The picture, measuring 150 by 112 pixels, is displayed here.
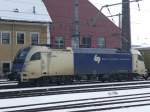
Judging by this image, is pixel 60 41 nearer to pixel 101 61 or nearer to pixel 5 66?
pixel 5 66

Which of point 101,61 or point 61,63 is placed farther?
point 101,61

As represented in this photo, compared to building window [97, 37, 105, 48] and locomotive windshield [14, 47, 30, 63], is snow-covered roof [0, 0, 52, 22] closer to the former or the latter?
building window [97, 37, 105, 48]

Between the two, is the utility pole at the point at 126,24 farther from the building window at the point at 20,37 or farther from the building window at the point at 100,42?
the building window at the point at 100,42

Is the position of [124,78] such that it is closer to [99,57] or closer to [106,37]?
[99,57]

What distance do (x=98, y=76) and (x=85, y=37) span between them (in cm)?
2599

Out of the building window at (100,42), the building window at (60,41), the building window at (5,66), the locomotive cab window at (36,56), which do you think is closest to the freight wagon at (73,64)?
the locomotive cab window at (36,56)

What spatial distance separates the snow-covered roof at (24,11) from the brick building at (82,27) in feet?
10.8

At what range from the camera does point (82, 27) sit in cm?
6103

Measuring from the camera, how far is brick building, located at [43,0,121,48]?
5816 centimetres

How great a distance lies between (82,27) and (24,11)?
10.5 metres

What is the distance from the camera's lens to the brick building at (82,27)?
58156 mm

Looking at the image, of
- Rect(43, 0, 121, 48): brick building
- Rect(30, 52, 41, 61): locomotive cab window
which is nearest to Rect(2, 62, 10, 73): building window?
Rect(43, 0, 121, 48): brick building

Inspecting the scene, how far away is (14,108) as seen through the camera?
1700cm

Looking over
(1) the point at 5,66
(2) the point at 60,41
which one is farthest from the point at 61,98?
(2) the point at 60,41
